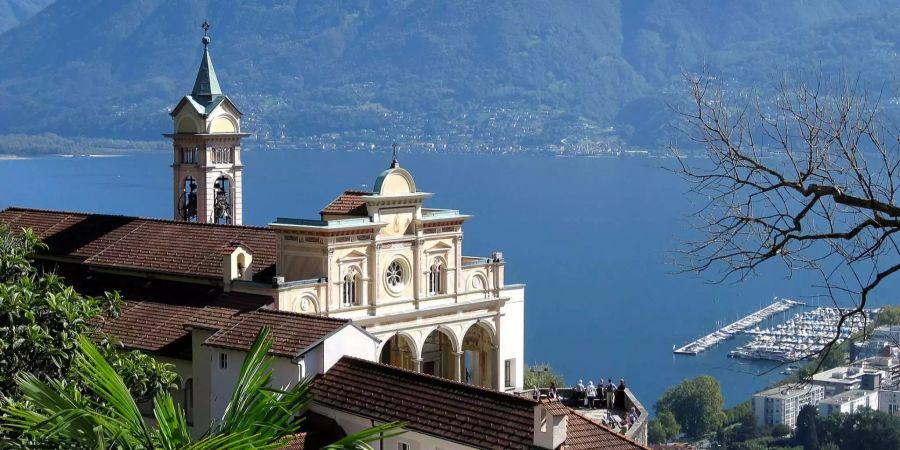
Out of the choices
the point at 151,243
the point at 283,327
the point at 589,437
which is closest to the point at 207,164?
the point at 151,243

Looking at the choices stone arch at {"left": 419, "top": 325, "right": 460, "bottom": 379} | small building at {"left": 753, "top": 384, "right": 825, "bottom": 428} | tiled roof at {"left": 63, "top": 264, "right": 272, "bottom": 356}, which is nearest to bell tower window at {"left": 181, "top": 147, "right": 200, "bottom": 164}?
tiled roof at {"left": 63, "top": 264, "right": 272, "bottom": 356}

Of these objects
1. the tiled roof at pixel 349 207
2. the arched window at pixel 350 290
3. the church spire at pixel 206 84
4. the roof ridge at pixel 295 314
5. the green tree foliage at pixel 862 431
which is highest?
the church spire at pixel 206 84

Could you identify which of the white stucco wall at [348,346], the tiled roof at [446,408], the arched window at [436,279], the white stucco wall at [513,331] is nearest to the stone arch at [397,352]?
the arched window at [436,279]

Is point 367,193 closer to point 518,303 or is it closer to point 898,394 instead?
point 518,303

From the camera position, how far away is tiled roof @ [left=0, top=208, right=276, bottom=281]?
111 ft

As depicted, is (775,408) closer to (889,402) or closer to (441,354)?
(889,402)

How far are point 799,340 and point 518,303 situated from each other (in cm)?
8849

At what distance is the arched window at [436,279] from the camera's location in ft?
114

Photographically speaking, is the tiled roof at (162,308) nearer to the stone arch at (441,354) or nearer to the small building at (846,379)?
the stone arch at (441,354)

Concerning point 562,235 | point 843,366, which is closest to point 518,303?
point 843,366

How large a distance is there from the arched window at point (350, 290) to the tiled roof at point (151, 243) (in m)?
1.64

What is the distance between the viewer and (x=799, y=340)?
397 feet

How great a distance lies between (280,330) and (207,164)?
568 inches

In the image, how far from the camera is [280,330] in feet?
87.6
